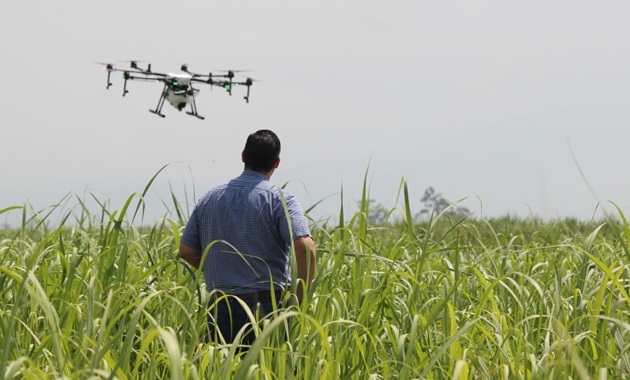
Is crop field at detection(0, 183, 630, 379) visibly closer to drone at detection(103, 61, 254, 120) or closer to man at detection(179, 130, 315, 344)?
man at detection(179, 130, 315, 344)

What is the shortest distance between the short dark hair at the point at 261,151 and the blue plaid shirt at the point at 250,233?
5cm

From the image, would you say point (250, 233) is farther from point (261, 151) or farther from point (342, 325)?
point (342, 325)

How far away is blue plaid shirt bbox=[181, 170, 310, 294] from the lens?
15.4 feet

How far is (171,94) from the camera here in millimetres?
35812

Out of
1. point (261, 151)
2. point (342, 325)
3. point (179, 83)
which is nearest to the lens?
point (342, 325)

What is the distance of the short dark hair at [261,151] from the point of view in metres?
4.88

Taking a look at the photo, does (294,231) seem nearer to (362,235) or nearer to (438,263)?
(362,235)

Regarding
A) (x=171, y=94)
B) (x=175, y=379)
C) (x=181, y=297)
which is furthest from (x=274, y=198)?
(x=171, y=94)

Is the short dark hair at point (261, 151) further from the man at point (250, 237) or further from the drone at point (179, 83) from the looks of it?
the drone at point (179, 83)

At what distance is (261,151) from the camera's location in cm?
488

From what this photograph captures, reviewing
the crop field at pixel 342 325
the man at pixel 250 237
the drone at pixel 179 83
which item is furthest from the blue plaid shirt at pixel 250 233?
the drone at pixel 179 83

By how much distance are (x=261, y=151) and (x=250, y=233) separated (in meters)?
0.47

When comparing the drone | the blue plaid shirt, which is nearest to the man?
the blue plaid shirt

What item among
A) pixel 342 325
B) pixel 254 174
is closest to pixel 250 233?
pixel 254 174
